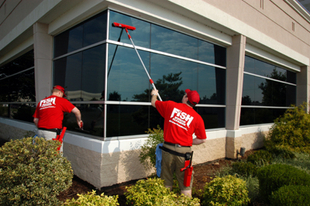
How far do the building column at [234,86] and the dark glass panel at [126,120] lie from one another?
11.2 ft

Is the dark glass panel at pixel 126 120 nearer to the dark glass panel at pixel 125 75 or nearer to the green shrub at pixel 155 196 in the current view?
the dark glass panel at pixel 125 75

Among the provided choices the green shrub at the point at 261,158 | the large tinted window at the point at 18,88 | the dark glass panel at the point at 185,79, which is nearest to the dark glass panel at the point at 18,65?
the large tinted window at the point at 18,88

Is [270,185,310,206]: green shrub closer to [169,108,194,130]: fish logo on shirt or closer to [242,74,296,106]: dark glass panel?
[169,108,194,130]: fish logo on shirt

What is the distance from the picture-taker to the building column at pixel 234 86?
7109mm

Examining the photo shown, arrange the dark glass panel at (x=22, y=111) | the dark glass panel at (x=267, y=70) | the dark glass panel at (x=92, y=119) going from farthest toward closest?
the dark glass panel at (x=267, y=70) < the dark glass panel at (x=22, y=111) < the dark glass panel at (x=92, y=119)

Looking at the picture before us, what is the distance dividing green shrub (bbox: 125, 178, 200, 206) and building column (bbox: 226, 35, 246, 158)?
4884 mm

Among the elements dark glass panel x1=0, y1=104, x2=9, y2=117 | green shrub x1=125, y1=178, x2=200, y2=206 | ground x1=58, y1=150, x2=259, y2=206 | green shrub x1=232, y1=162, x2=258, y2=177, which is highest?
dark glass panel x1=0, y1=104, x2=9, y2=117

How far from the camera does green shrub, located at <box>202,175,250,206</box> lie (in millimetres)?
3240

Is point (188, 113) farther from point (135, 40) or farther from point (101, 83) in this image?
point (135, 40)

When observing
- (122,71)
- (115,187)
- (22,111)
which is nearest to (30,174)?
(115,187)

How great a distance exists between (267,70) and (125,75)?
733 centimetres

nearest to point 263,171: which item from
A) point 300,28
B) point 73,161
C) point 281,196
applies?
point 281,196

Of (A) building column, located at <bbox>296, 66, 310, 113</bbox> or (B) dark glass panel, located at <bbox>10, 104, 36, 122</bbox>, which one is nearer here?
(B) dark glass panel, located at <bbox>10, 104, 36, 122</bbox>

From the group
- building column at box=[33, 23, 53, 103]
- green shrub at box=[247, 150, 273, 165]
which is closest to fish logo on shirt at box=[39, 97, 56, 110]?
building column at box=[33, 23, 53, 103]
